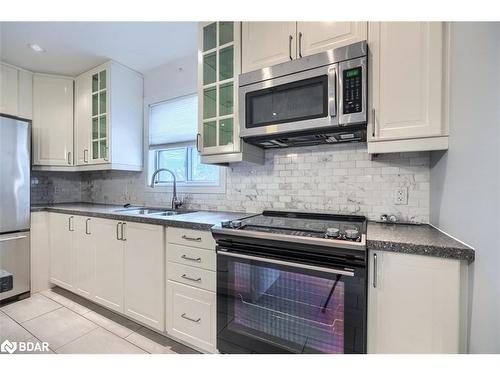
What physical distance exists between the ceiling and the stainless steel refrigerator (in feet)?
2.40

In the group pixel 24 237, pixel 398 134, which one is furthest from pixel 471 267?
pixel 24 237

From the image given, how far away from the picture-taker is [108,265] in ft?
6.60

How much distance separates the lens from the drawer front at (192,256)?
149 centimetres

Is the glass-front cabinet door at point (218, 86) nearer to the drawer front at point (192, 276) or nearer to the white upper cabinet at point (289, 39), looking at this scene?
the white upper cabinet at point (289, 39)

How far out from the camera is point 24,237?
2369 mm

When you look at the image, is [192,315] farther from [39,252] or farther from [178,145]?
[39,252]

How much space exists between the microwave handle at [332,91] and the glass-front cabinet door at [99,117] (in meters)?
2.41

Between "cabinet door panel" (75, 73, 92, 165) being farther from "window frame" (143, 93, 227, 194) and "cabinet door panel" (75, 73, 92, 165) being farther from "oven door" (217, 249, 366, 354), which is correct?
"oven door" (217, 249, 366, 354)

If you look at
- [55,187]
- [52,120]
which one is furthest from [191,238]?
[55,187]

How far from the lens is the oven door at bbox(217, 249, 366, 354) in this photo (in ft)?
3.50

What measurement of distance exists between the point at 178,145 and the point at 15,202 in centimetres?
170

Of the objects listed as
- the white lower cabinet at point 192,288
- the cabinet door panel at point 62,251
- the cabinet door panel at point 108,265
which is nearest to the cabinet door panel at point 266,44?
the white lower cabinet at point 192,288

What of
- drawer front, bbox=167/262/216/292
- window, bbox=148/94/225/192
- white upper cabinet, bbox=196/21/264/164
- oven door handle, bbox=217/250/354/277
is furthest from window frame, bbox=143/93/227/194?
oven door handle, bbox=217/250/354/277
